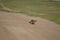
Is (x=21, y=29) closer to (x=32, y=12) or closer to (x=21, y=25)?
(x=21, y=25)

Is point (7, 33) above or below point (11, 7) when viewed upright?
below

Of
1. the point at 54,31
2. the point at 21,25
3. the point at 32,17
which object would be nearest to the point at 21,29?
the point at 21,25

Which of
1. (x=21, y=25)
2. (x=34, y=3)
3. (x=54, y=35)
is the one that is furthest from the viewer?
(x=34, y=3)

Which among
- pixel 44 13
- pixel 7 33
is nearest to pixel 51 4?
pixel 44 13

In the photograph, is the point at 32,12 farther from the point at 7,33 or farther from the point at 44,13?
the point at 7,33

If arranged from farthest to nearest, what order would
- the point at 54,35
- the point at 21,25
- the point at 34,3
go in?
the point at 34,3 < the point at 21,25 < the point at 54,35

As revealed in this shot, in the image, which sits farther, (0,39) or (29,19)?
(29,19)
